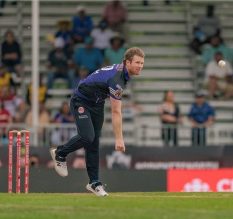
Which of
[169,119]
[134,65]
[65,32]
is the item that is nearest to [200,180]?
[169,119]

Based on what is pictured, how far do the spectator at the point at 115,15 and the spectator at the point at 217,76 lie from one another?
264 cm

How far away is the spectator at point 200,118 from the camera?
27641mm

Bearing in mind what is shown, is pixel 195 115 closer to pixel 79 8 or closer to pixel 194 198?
pixel 79 8

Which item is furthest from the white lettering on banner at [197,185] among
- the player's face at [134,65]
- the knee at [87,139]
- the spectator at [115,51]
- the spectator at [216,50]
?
the player's face at [134,65]

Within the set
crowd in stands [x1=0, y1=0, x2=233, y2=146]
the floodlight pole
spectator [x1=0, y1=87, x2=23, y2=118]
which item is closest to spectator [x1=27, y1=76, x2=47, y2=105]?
crowd in stands [x1=0, y1=0, x2=233, y2=146]

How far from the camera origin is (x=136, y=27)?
107 feet

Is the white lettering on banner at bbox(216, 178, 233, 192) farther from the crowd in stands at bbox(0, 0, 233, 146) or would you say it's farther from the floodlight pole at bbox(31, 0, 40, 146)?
the floodlight pole at bbox(31, 0, 40, 146)

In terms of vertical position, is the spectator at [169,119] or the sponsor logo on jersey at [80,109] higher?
the spectator at [169,119]

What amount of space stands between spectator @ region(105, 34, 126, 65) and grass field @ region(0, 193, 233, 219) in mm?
12973

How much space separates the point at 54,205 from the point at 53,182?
340 inches

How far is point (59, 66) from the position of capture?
99.3ft

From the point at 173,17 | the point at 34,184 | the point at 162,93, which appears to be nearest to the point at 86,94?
the point at 34,184

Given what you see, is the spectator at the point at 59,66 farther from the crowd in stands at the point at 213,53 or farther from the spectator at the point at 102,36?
the crowd in stands at the point at 213,53

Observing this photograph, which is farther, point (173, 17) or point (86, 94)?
point (173, 17)
